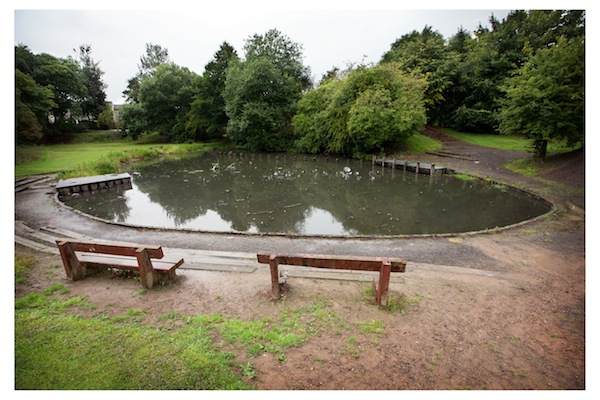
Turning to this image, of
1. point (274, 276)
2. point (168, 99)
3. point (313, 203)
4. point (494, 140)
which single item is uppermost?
point (168, 99)

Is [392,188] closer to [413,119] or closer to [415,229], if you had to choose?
[415,229]

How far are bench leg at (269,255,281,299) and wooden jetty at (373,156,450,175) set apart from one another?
58.4 feet

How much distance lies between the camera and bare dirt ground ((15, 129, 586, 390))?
320 cm

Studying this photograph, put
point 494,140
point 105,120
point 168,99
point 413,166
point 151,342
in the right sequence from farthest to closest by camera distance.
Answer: point 105,120
point 168,99
point 494,140
point 413,166
point 151,342

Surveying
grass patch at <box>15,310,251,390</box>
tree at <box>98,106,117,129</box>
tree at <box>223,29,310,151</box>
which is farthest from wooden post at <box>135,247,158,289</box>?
tree at <box>98,106,117,129</box>

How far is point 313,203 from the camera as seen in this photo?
14.3 metres

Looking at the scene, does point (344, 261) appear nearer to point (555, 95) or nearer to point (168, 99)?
point (555, 95)

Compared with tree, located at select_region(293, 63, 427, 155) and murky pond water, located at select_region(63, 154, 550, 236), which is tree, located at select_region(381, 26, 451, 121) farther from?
murky pond water, located at select_region(63, 154, 550, 236)

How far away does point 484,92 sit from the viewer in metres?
32.4

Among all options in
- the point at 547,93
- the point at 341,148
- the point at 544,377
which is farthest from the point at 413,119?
the point at 544,377

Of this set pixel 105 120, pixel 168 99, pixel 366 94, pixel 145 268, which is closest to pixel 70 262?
pixel 145 268

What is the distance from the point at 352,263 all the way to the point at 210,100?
38.6m

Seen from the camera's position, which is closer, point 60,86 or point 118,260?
point 118,260

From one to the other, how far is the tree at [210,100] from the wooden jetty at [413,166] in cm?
2408
